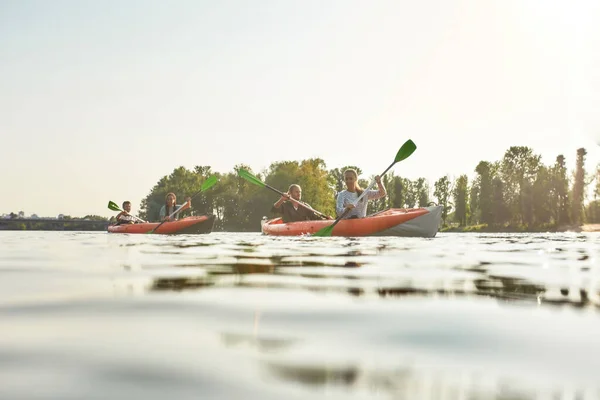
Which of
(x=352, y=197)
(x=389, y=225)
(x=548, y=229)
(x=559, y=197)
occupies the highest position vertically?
(x=559, y=197)

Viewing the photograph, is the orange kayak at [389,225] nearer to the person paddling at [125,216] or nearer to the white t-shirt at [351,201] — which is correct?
the white t-shirt at [351,201]

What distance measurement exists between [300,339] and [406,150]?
39.9 ft

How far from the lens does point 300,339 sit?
2221 millimetres

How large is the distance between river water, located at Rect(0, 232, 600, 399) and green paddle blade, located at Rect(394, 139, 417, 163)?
971 centimetres

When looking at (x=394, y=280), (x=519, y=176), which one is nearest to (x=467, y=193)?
(x=519, y=176)

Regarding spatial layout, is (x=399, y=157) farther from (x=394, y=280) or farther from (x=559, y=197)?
(x=559, y=197)

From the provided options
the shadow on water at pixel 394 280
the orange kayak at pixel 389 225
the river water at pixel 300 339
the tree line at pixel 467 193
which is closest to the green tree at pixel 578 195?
the tree line at pixel 467 193

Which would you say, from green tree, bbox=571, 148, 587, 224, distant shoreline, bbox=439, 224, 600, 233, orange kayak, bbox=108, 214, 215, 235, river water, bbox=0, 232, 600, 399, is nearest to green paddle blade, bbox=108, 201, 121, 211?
orange kayak, bbox=108, 214, 215, 235

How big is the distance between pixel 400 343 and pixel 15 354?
1336 millimetres

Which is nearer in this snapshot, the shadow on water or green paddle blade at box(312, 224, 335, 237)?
the shadow on water

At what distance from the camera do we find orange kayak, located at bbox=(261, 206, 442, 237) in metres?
14.0

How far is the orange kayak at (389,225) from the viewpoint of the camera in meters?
14.0

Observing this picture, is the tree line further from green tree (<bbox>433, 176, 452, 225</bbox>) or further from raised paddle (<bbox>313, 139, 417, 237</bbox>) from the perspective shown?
raised paddle (<bbox>313, 139, 417, 237</bbox>)

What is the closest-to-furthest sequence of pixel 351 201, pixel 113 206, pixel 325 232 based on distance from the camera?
pixel 325 232
pixel 351 201
pixel 113 206
